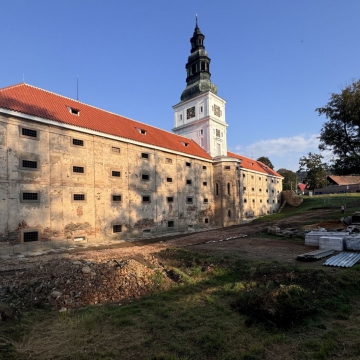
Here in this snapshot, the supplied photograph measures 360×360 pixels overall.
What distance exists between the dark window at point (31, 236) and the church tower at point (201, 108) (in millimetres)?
23916

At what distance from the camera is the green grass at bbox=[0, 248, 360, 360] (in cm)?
465

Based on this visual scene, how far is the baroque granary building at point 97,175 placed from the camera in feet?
50.1

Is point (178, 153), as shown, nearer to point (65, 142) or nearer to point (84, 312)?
point (65, 142)

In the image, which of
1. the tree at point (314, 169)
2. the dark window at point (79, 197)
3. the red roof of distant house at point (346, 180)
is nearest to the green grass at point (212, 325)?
the dark window at point (79, 197)

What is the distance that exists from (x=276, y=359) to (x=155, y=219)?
19.7 meters

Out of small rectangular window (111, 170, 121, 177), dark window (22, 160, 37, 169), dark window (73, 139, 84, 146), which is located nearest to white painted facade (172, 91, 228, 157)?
small rectangular window (111, 170, 121, 177)

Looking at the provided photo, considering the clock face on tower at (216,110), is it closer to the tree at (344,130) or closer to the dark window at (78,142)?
the tree at (344,130)

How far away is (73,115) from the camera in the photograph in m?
19.4

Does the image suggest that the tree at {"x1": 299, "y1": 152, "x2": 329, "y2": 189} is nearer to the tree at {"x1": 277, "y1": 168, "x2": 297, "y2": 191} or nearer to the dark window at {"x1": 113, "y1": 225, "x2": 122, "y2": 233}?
the tree at {"x1": 277, "y1": 168, "x2": 297, "y2": 191}

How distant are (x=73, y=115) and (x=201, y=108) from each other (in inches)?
799

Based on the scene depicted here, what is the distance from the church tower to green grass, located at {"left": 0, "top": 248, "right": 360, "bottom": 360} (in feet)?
89.6

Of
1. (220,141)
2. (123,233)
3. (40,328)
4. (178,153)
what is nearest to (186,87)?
(220,141)

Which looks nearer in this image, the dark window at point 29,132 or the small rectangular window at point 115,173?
the dark window at point 29,132

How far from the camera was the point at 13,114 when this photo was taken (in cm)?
1498
